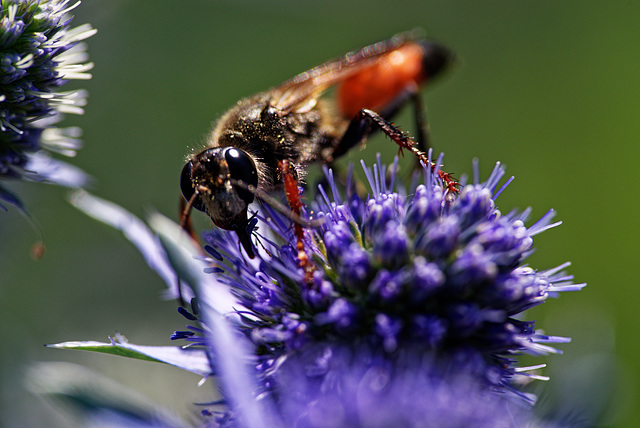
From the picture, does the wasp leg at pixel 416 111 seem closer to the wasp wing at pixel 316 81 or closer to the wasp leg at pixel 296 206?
the wasp wing at pixel 316 81

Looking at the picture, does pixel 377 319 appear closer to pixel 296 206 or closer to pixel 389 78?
pixel 296 206

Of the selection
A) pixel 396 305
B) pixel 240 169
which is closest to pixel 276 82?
pixel 240 169

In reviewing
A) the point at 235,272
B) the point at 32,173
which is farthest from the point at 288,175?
the point at 32,173

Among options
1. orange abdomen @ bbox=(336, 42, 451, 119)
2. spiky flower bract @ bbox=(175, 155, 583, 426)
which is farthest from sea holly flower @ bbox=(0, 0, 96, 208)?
orange abdomen @ bbox=(336, 42, 451, 119)

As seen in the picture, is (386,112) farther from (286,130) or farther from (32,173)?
(32,173)

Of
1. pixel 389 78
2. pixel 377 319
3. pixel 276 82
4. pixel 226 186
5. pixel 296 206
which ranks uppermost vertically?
pixel 276 82

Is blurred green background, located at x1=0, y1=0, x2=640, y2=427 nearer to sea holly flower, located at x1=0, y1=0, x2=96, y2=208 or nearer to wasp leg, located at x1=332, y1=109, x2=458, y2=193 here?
sea holly flower, located at x1=0, y1=0, x2=96, y2=208
